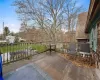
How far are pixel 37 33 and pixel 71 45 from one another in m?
7.44

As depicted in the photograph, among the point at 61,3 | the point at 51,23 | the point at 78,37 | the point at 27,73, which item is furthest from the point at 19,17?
the point at 27,73

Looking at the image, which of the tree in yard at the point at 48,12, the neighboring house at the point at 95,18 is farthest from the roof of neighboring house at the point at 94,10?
the tree in yard at the point at 48,12

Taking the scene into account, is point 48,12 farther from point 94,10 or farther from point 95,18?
point 94,10

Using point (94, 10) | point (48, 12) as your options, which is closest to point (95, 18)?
point (94, 10)

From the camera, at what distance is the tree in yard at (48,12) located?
14327mm

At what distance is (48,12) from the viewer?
14508mm

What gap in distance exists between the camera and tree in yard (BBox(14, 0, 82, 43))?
14.3 meters

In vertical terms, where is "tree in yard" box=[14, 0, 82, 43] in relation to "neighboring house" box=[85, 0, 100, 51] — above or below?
above

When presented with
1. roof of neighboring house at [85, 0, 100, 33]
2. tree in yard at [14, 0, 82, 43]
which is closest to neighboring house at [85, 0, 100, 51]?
roof of neighboring house at [85, 0, 100, 33]

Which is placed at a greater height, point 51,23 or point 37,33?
point 51,23

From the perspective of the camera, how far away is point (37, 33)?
50.5 ft

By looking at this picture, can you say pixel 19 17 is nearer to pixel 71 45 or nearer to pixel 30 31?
pixel 30 31

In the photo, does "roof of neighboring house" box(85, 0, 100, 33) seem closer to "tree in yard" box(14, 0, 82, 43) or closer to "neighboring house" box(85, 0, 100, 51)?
"neighboring house" box(85, 0, 100, 51)

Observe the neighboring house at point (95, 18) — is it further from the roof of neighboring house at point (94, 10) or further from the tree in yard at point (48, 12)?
the tree in yard at point (48, 12)
